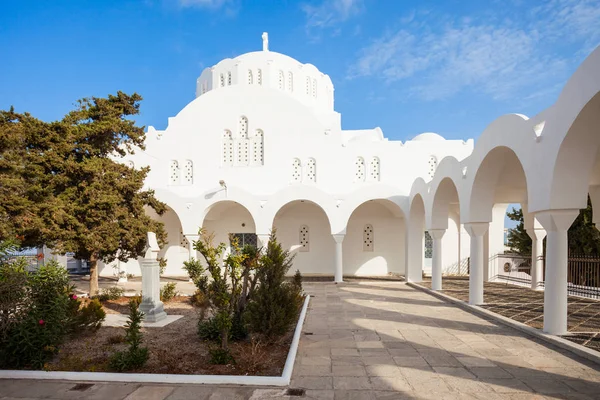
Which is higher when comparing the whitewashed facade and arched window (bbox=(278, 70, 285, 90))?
arched window (bbox=(278, 70, 285, 90))

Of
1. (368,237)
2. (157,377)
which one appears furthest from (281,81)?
(157,377)

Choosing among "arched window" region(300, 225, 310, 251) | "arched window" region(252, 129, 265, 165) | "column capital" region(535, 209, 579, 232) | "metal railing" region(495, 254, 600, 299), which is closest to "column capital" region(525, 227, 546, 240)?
"metal railing" region(495, 254, 600, 299)

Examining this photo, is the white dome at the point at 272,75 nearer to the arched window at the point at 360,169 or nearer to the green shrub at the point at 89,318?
the arched window at the point at 360,169

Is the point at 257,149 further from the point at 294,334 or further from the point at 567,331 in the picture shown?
the point at 567,331

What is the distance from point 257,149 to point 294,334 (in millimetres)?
11765

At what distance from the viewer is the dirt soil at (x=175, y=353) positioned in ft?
17.3

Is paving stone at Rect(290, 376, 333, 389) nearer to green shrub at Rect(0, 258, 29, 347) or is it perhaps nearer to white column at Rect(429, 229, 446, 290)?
green shrub at Rect(0, 258, 29, 347)

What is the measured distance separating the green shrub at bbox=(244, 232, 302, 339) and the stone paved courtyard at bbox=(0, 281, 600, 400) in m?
0.59

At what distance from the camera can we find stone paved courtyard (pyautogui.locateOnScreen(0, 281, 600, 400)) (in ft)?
14.9

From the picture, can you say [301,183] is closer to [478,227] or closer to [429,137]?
[429,137]

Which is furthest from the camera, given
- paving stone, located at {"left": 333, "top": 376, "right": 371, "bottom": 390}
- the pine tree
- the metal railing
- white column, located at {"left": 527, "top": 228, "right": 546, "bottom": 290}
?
white column, located at {"left": 527, "top": 228, "right": 546, "bottom": 290}

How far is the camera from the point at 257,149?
57.6 ft

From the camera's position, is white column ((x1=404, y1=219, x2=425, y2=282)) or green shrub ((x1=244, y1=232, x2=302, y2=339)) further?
white column ((x1=404, y1=219, x2=425, y2=282))

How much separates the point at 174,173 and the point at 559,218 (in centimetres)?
1550
